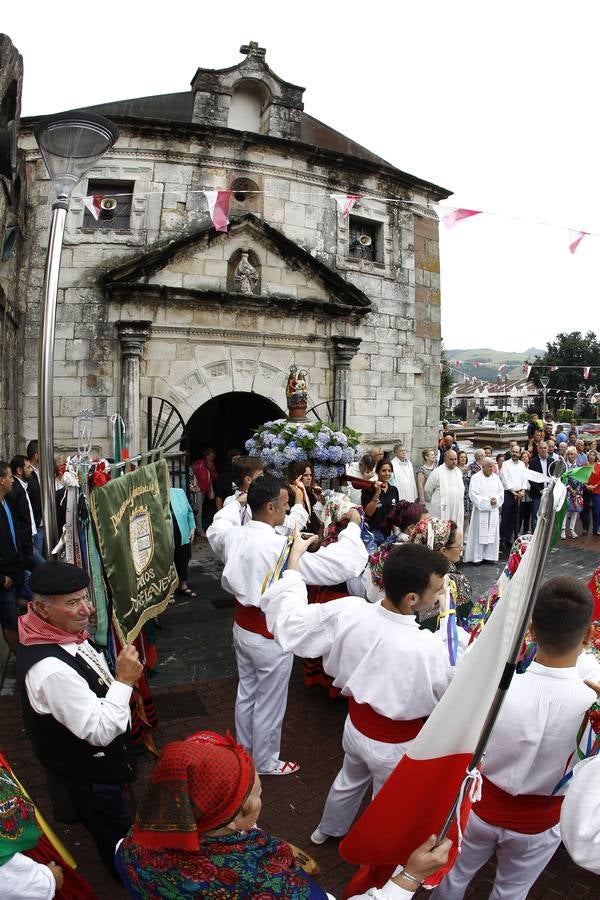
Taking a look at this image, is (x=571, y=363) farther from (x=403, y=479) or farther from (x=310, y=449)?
(x=310, y=449)

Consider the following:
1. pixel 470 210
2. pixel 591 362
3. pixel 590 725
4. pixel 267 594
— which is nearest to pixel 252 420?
pixel 470 210

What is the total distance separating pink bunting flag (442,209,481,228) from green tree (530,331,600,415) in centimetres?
4924

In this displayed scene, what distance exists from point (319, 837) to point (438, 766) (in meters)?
1.77

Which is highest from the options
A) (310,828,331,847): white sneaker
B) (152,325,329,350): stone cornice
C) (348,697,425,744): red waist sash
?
(152,325,329,350): stone cornice

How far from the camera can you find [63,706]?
2471mm

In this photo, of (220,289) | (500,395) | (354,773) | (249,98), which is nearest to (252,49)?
(249,98)

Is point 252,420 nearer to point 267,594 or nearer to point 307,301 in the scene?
point 307,301

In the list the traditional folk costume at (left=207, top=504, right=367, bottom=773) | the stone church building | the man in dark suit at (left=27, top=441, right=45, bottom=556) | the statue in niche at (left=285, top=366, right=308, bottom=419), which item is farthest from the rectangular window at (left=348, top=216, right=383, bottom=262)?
the traditional folk costume at (left=207, top=504, right=367, bottom=773)

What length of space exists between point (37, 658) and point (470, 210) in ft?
25.3

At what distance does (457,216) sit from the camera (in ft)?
26.7

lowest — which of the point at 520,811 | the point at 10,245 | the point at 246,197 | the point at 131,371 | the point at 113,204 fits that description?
the point at 520,811

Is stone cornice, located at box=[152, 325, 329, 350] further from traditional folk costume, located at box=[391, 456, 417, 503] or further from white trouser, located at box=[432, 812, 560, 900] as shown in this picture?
white trouser, located at box=[432, 812, 560, 900]

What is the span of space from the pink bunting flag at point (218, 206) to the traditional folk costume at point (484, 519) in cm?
618

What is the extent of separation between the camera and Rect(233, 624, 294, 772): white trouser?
4.04 m
